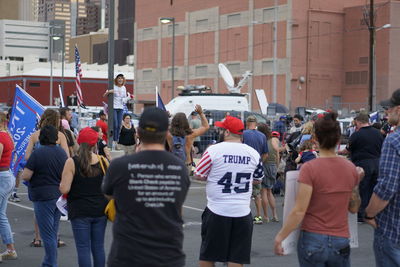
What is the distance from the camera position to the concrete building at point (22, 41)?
163000 mm

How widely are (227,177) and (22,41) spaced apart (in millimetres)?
163233

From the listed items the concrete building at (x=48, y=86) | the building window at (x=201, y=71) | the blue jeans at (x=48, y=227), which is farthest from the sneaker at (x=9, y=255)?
the concrete building at (x=48, y=86)

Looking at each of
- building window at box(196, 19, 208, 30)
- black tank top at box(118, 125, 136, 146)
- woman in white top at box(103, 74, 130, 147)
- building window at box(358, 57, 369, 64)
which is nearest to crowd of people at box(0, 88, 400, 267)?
woman in white top at box(103, 74, 130, 147)

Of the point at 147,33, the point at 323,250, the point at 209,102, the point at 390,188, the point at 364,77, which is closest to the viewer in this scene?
the point at 323,250

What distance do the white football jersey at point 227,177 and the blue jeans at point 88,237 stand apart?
3.76 feet

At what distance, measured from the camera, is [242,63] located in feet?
212

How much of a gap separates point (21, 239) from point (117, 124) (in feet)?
22.3

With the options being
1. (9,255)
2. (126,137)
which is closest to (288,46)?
(126,137)

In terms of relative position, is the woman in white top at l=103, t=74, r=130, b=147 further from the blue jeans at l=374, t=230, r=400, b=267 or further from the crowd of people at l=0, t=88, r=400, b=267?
the blue jeans at l=374, t=230, r=400, b=267

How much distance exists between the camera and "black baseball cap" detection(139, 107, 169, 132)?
5.07 meters

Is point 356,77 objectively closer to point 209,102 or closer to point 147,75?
point 147,75

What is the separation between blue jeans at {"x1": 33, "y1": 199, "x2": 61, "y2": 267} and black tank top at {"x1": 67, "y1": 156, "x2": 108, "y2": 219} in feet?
3.86

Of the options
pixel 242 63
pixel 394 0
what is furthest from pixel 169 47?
pixel 394 0

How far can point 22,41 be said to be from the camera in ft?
541
